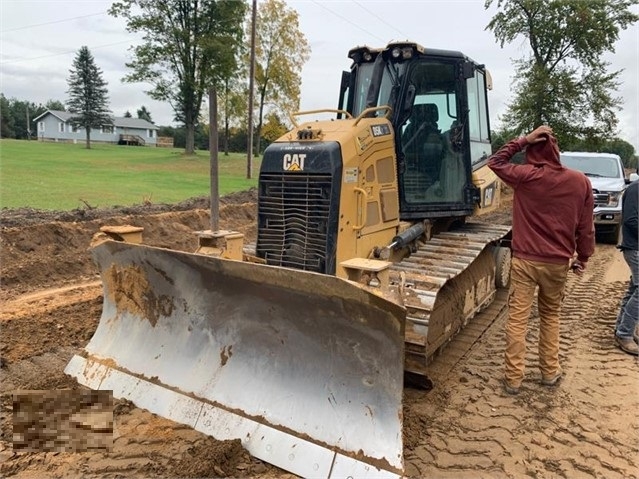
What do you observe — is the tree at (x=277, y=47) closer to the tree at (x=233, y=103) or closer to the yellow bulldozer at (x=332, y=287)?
the tree at (x=233, y=103)

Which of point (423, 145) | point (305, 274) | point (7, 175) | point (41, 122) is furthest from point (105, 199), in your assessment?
point (41, 122)

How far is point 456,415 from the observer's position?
12.4ft

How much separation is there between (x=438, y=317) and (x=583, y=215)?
4.68ft

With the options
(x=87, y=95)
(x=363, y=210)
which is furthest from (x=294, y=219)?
(x=87, y=95)

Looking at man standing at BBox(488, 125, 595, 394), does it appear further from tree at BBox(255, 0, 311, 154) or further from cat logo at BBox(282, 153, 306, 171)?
tree at BBox(255, 0, 311, 154)

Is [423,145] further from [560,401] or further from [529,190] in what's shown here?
[560,401]

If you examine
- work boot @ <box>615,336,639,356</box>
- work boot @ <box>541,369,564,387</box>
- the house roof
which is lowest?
work boot @ <box>541,369,564,387</box>

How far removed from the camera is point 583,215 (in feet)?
13.2

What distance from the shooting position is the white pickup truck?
35.1ft

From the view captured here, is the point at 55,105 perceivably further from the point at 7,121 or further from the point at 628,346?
the point at 628,346

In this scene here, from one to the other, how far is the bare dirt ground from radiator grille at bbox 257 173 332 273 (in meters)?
1.46

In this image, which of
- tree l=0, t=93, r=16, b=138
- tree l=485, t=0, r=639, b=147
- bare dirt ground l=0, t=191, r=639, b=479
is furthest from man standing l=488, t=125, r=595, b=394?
tree l=0, t=93, r=16, b=138

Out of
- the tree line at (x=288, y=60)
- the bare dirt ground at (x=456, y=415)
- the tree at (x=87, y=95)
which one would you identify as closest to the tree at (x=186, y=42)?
the tree line at (x=288, y=60)

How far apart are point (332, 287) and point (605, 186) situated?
32.5 ft
